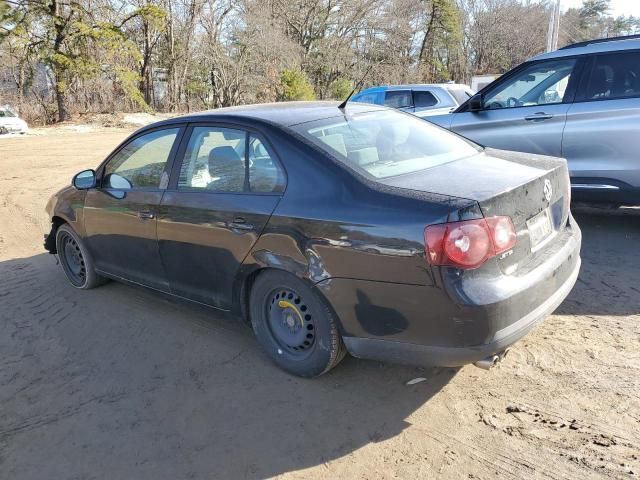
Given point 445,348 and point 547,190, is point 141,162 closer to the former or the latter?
point 445,348

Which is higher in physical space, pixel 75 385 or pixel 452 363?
pixel 452 363

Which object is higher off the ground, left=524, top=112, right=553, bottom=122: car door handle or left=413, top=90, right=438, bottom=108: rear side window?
left=413, top=90, right=438, bottom=108: rear side window

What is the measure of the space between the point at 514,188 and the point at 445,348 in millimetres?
929

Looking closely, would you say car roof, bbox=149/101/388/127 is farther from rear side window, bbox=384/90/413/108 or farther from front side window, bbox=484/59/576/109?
rear side window, bbox=384/90/413/108

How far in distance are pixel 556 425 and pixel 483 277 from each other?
2.96 ft

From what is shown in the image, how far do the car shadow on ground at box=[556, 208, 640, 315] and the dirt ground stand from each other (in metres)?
0.02

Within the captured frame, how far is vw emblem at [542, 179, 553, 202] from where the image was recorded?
3211 mm

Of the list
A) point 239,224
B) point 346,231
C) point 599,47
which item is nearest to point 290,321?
point 239,224

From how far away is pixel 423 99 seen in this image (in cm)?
1269

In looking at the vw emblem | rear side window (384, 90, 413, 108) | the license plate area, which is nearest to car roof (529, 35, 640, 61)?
the vw emblem

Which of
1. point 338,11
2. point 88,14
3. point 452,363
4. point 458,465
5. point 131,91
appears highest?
point 338,11

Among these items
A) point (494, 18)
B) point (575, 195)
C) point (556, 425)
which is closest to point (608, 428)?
point (556, 425)

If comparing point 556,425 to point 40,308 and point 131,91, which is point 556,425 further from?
point 131,91

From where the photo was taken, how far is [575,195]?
5.86 m
